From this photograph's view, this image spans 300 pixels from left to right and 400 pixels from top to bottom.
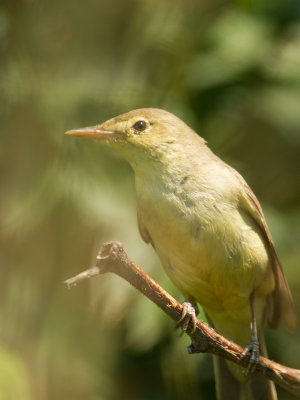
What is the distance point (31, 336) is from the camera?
3.70m

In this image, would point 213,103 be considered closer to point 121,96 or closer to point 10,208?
point 121,96

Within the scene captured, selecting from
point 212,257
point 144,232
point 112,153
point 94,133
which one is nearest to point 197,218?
point 212,257

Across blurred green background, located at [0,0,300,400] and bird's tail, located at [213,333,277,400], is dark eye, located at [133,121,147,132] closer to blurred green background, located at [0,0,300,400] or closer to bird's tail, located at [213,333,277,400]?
blurred green background, located at [0,0,300,400]

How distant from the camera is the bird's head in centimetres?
310

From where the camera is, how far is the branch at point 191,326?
7.20ft

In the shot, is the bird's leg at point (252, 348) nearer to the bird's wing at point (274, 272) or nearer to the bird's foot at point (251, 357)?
the bird's foot at point (251, 357)

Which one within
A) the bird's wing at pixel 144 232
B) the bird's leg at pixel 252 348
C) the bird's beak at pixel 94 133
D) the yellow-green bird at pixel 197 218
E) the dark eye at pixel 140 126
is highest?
the dark eye at pixel 140 126

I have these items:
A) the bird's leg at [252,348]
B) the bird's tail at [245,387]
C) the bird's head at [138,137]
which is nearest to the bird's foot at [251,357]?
the bird's leg at [252,348]

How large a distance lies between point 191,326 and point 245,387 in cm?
103

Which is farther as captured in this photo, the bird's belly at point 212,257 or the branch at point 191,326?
the bird's belly at point 212,257

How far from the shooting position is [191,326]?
2.68 meters

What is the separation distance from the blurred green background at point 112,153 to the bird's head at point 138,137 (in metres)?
0.82

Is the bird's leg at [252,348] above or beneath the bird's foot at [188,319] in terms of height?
beneath

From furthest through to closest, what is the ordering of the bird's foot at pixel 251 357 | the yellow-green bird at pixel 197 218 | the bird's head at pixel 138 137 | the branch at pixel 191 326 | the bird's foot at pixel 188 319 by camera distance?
1. the bird's head at pixel 138 137
2. the yellow-green bird at pixel 197 218
3. the bird's foot at pixel 251 357
4. the bird's foot at pixel 188 319
5. the branch at pixel 191 326
